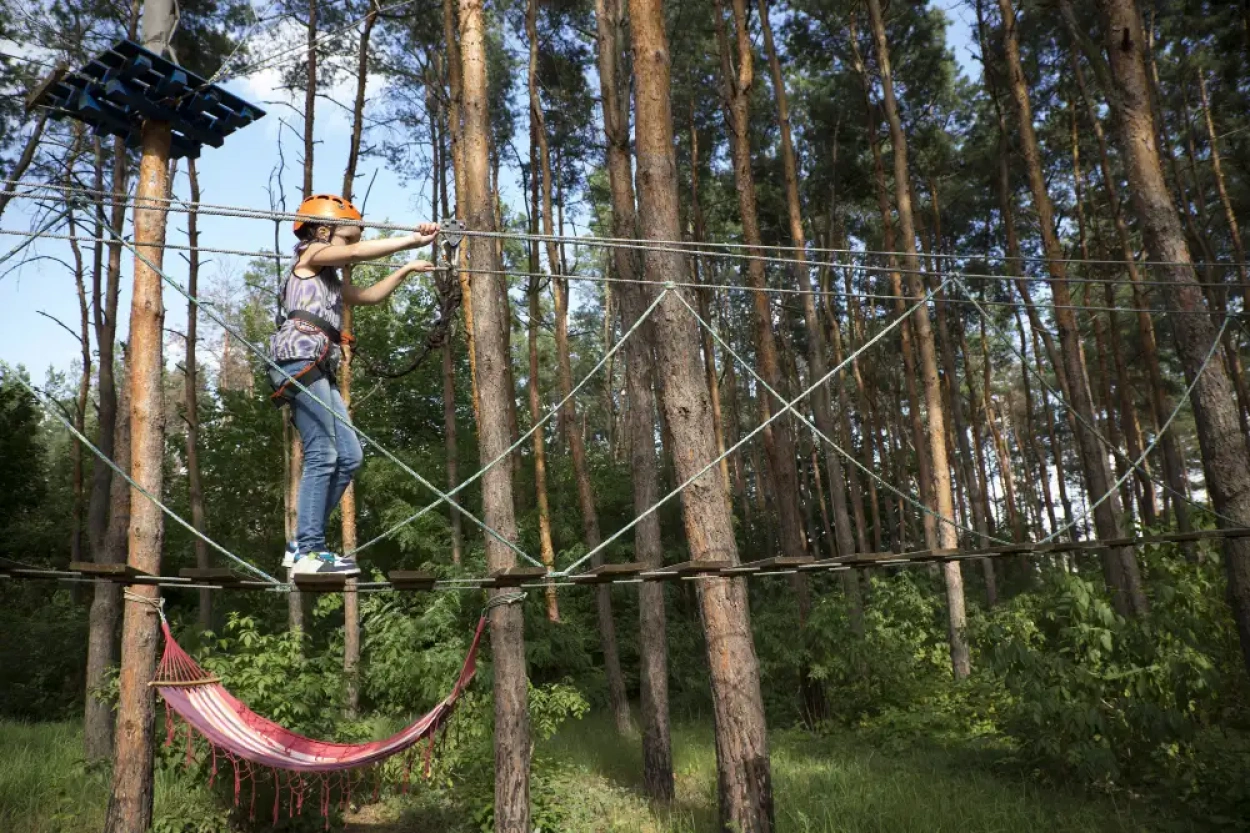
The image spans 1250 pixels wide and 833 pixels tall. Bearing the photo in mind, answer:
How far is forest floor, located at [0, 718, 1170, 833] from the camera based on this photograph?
20.7ft

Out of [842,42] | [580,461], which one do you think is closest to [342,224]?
[580,461]

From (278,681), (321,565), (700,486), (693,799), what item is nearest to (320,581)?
(321,565)

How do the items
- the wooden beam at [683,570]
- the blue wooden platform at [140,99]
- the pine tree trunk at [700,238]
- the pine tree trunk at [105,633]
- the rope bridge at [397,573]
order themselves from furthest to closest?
the pine tree trunk at [700,238]
the pine tree trunk at [105,633]
the blue wooden platform at [140,99]
the wooden beam at [683,570]
the rope bridge at [397,573]

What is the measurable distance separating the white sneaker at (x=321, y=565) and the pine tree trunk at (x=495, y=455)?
2499 mm

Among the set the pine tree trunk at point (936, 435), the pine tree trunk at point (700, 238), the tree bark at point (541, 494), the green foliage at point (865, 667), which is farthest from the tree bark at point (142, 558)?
the pine tree trunk at point (700, 238)

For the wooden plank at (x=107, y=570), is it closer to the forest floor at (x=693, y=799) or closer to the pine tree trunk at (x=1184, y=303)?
the forest floor at (x=693, y=799)

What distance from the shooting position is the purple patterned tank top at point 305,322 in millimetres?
3365

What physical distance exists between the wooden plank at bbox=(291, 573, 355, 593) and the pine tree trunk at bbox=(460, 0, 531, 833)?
8.74 ft

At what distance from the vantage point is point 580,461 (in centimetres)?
1274

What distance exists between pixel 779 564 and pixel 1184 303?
12.1 feet

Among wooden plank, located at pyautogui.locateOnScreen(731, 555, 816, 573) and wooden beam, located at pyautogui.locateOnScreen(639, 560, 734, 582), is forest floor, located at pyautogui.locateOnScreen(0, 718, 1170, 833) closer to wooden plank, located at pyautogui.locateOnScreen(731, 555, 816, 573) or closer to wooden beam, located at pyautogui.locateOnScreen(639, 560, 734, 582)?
wooden plank, located at pyautogui.locateOnScreen(731, 555, 816, 573)

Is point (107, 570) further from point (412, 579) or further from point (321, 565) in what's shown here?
point (412, 579)

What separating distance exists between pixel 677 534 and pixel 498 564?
11.7 meters

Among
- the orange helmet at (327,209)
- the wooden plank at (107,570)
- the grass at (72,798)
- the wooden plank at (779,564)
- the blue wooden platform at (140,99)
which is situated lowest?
the grass at (72,798)
